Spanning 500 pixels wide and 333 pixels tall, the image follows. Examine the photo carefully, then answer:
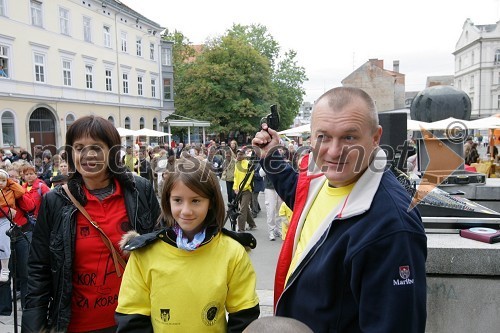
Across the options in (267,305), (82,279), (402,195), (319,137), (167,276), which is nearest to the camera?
(402,195)

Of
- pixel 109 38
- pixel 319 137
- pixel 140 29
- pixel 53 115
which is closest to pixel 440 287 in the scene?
pixel 319 137

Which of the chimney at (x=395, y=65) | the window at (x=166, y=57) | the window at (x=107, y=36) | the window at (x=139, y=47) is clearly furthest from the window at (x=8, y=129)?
the chimney at (x=395, y=65)

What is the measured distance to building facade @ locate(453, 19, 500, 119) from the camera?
2534 inches

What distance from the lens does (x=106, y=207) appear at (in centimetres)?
237

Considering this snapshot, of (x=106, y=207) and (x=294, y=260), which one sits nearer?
(x=294, y=260)

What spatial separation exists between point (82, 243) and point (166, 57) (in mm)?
42656

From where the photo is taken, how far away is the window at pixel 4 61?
23.4 metres

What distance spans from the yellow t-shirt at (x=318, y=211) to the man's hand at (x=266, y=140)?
0.65 m

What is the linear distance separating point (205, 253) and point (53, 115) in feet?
95.1

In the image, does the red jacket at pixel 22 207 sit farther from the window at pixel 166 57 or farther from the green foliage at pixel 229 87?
the window at pixel 166 57

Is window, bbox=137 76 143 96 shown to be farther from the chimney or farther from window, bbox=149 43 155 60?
the chimney

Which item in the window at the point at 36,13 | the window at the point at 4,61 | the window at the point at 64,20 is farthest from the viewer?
the window at the point at 64,20

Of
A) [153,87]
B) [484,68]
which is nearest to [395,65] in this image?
[484,68]

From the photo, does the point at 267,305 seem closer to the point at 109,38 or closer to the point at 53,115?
the point at 53,115
